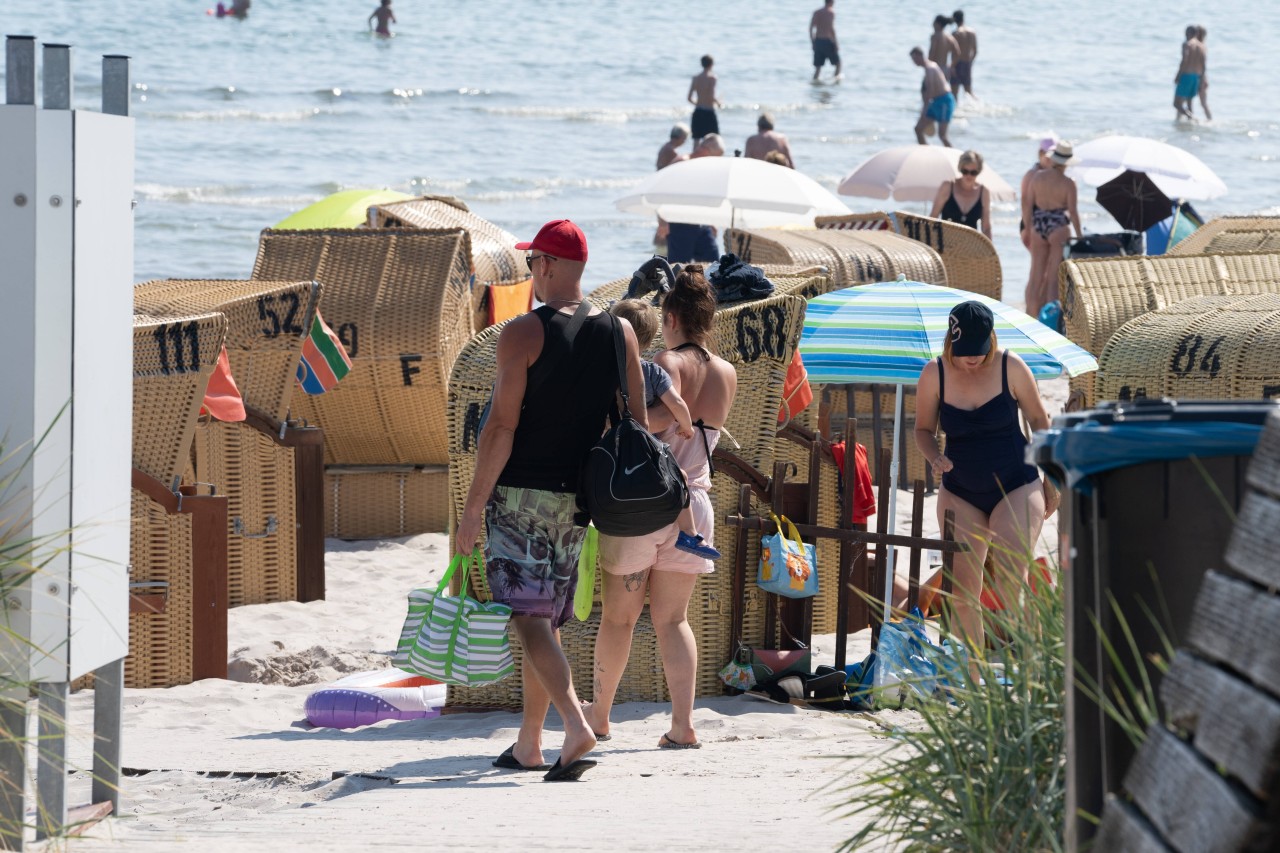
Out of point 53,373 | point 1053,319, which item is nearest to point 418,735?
point 53,373

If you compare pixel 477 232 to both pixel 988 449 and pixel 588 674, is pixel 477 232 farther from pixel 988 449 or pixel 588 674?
pixel 988 449

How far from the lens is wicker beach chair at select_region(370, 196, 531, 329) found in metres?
8.88

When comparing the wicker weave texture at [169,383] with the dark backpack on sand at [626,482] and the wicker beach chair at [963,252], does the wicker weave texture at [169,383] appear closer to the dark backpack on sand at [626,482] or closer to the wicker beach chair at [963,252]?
the dark backpack on sand at [626,482]

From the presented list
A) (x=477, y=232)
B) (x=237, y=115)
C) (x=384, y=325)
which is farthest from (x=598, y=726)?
(x=237, y=115)

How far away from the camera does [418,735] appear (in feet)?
18.3

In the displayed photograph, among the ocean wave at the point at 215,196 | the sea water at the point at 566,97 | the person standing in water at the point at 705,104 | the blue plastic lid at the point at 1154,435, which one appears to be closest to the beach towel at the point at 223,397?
the blue plastic lid at the point at 1154,435

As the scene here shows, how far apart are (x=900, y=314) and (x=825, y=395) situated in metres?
3.29

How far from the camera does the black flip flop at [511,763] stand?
4.82m

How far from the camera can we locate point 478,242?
368 inches

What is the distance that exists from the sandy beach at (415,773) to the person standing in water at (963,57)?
101ft

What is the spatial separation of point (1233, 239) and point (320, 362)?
556 cm

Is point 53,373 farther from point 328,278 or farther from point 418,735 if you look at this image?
point 328,278

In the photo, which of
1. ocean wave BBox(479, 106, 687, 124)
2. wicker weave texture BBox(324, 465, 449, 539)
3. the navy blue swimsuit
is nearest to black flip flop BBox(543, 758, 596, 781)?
the navy blue swimsuit

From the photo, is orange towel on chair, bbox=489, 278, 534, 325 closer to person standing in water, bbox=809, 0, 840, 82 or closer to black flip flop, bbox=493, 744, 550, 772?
black flip flop, bbox=493, 744, 550, 772
